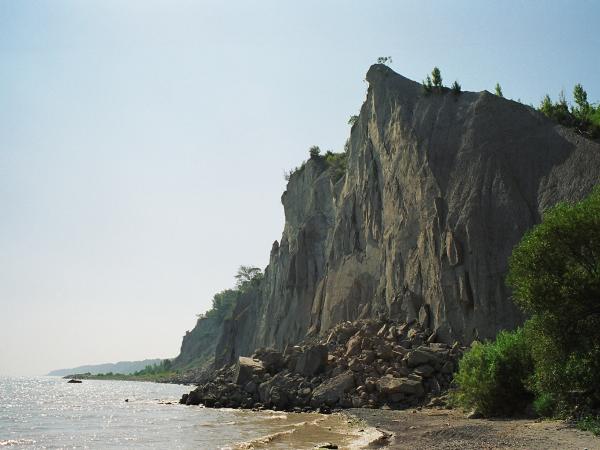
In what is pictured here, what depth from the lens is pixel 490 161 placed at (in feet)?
138

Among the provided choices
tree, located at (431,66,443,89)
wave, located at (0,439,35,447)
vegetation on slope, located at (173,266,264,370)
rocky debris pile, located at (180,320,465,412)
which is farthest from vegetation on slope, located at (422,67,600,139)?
vegetation on slope, located at (173,266,264,370)

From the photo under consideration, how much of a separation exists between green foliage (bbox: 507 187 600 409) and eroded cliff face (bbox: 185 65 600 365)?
49.3ft

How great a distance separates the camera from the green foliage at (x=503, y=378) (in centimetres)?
2534

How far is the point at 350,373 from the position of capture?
36.7 meters

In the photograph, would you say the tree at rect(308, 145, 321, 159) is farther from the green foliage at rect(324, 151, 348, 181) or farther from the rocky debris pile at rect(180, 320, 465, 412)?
the rocky debris pile at rect(180, 320, 465, 412)

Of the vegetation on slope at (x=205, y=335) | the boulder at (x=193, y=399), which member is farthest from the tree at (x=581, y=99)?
the vegetation on slope at (x=205, y=335)

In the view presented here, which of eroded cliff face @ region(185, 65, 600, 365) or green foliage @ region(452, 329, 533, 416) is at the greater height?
eroded cliff face @ region(185, 65, 600, 365)

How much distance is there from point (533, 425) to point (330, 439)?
25.2 ft

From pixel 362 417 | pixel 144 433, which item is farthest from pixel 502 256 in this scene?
pixel 144 433

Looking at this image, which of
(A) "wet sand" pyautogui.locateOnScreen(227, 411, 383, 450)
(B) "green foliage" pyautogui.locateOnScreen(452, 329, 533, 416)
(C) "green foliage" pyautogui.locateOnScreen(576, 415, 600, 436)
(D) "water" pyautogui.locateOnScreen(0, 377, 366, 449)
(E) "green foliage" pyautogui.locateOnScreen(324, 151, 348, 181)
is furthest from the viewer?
(E) "green foliage" pyautogui.locateOnScreen(324, 151, 348, 181)

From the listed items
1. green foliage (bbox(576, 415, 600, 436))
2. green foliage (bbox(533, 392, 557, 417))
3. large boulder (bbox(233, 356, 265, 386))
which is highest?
large boulder (bbox(233, 356, 265, 386))

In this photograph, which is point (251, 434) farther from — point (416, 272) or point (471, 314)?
point (416, 272)

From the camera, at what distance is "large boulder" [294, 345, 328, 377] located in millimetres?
39656

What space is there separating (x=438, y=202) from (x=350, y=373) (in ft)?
47.4
